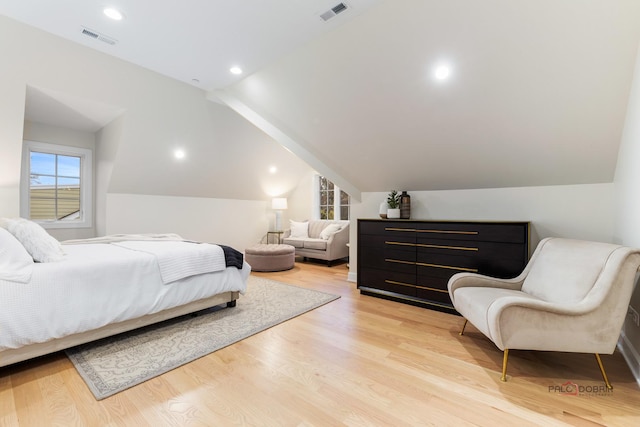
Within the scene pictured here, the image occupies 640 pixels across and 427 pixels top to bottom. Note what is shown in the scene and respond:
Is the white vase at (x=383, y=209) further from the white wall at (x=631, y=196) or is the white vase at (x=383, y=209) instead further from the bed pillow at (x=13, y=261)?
the bed pillow at (x=13, y=261)

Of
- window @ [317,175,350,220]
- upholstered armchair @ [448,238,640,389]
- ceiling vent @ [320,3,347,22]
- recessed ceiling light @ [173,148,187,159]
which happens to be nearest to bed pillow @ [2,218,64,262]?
recessed ceiling light @ [173,148,187,159]

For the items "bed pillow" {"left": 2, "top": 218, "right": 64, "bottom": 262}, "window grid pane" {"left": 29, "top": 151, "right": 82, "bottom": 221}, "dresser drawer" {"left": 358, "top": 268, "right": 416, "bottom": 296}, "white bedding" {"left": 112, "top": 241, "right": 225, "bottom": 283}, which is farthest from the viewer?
"window grid pane" {"left": 29, "top": 151, "right": 82, "bottom": 221}

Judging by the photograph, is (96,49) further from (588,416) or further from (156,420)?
(588,416)

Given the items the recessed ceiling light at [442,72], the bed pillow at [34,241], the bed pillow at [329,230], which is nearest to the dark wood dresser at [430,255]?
the recessed ceiling light at [442,72]

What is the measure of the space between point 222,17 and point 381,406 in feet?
9.32

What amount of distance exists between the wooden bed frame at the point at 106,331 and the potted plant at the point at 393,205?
205 centimetres

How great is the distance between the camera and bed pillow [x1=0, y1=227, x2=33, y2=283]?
5.79 feet

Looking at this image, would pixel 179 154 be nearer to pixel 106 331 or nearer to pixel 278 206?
pixel 278 206

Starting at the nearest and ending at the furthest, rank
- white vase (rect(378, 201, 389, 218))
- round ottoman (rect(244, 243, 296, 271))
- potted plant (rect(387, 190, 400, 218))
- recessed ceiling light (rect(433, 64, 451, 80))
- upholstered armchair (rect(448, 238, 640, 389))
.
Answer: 1. upholstered armchair (rect(448, 238, 640, 389))
2. recessed ceiling light (rect(433, 64, 451, 80))
3. potted plant (rect(387, 190, 400, 218))
4. white vase (rect(378, 201, 389, 218))
5. round ottoman (rect(244, 243, 296, 271))

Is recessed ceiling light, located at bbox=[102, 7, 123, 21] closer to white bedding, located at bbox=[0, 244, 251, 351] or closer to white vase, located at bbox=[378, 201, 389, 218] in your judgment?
white bedding, located at bbox=[0, 244, 251, 351]

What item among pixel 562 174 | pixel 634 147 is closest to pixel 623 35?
pixel 634 147

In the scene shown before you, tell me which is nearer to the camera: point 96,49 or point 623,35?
point 623,35

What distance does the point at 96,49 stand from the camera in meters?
2.83

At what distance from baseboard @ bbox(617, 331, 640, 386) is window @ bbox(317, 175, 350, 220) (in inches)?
177
